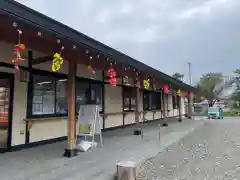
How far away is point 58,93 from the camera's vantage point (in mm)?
6848

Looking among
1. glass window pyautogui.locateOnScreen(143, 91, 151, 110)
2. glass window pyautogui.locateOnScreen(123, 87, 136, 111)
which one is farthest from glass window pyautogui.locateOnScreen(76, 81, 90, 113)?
glass window pyautogui.locateOnScreen(143, 91, 151, 110)

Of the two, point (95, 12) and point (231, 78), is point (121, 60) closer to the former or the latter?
point (95, 12)

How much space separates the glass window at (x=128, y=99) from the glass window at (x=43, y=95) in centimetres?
480

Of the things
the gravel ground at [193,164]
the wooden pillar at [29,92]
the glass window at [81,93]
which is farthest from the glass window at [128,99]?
the wooden pillar at [29,92]

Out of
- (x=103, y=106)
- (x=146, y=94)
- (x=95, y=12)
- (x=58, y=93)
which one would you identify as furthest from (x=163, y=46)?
(x=58, y=93)

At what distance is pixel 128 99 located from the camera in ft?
37.3

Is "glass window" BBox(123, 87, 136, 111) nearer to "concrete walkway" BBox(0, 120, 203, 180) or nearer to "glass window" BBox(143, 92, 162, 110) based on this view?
"glass window" BBox(143, 92, 162, 110)

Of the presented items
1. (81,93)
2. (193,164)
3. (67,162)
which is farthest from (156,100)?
(67,162)

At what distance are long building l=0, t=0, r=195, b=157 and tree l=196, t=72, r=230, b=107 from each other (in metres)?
30.1

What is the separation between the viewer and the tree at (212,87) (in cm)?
3616

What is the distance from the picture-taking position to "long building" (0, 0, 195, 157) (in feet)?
11.1

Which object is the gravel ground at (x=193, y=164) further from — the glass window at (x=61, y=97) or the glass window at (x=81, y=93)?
the glass window at (x=81, y=93)

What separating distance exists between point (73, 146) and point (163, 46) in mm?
25504

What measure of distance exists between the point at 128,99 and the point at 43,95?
18.7 feet
